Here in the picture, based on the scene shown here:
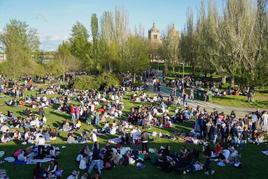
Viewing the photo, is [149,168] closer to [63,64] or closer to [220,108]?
[220,108]

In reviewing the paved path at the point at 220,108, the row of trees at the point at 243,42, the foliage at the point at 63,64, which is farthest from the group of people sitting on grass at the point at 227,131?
the foliage at the point at 63,64

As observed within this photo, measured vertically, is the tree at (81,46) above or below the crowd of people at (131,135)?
above

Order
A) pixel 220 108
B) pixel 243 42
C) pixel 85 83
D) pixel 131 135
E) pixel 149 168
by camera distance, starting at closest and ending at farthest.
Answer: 1. pixel 149 168
2. pixel 131 135
3. pixel 220 108
4. pixel 243 42
5. pixel 85 83

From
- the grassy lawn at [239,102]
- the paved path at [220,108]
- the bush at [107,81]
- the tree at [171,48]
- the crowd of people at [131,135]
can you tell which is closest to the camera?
the crowd of people at [131,135]

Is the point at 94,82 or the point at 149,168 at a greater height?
the point at 94,82

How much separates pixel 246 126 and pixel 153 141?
601 centimetres

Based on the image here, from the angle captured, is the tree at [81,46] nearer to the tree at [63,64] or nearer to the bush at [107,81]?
the tree at [63,64]

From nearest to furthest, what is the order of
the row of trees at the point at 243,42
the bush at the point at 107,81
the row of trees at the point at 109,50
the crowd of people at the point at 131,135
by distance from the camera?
the crowd of people at the point at 131,135 → the row of trees at the point at 243,42 → the bush at the point at 107,81 → the row of trees at the point at 109,50

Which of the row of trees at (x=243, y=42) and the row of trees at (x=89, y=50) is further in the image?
the row of trees at (x=89, y=50)

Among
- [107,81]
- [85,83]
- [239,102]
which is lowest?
[239,102]

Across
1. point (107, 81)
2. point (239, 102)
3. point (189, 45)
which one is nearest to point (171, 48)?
point (189, 45)

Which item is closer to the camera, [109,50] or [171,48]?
[109,50]

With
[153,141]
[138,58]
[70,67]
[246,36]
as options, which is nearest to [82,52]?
[70,67]

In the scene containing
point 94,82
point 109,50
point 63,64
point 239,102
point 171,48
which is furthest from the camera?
point 171,48
